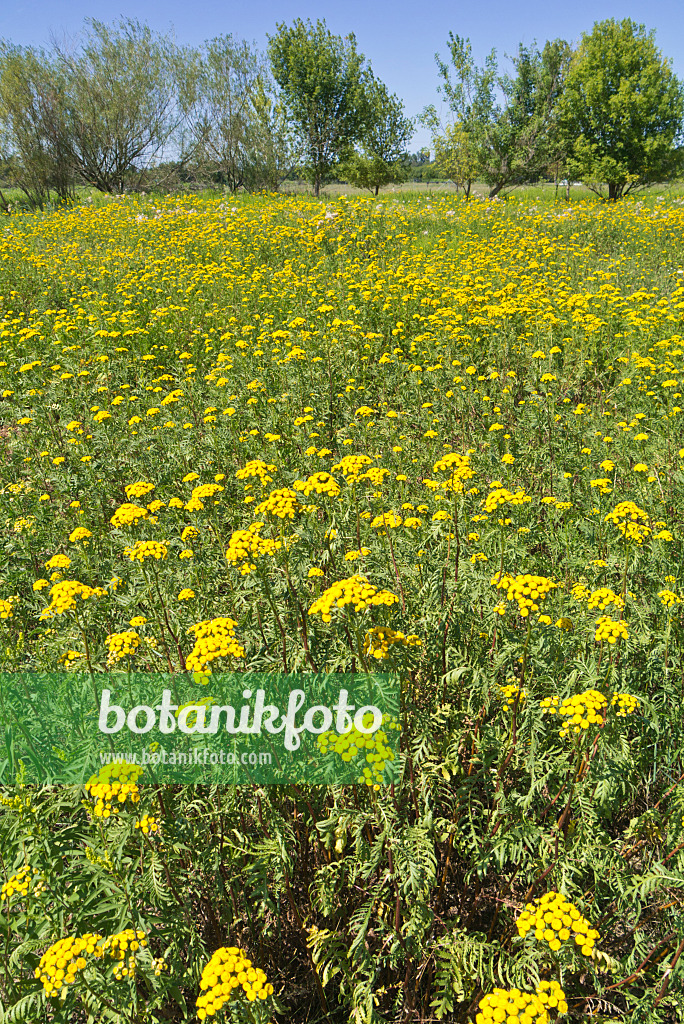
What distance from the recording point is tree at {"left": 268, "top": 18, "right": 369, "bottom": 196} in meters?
27.2

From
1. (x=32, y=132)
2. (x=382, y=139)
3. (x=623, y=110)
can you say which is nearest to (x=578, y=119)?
(x=623, y=110)

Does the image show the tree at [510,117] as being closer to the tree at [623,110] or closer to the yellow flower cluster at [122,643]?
the tree at [623,110]

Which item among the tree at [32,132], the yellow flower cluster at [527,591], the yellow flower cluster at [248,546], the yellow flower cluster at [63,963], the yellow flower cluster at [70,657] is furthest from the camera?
the tree at [32,132]

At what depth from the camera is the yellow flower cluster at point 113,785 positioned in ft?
6.55

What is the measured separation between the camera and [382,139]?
2872cm

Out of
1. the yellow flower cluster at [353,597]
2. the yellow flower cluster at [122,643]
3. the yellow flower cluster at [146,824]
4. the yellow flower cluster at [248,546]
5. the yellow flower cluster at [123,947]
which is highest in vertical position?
the yellow flower cluster at [248,546]

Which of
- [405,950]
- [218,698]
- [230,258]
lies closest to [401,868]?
[405,950]

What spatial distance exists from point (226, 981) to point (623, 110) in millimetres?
32731

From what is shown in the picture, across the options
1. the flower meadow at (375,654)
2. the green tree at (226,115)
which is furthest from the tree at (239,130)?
the flower meadow at (375,654)

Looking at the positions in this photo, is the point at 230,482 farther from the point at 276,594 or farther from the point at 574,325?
the point at 574,325

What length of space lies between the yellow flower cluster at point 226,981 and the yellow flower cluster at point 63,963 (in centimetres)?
39

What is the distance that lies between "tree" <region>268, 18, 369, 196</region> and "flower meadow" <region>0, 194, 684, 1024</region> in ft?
84.2

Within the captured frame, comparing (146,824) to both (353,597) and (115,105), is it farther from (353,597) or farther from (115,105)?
(115,105)

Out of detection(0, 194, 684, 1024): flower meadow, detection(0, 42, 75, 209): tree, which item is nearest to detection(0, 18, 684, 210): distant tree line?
detection(0, 42, 75, 209): tree
